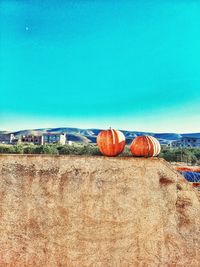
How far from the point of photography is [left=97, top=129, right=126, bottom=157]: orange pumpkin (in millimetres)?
2740

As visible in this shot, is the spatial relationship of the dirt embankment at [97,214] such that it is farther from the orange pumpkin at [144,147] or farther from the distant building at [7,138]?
the distant building at [7,138]

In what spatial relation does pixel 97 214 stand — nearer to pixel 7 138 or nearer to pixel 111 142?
pixel 111 142

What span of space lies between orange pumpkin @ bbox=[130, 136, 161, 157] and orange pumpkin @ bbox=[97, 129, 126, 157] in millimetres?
137

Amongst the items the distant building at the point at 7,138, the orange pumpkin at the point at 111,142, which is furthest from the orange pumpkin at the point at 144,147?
the distant building at the point at 7,138

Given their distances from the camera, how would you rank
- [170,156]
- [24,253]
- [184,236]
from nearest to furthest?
[184,236], [24,253], [170,156]

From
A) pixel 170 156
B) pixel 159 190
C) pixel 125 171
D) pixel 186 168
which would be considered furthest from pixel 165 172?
pixel 170 156

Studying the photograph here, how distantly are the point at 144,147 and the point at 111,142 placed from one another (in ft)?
1.08

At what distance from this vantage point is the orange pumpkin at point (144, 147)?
269cm

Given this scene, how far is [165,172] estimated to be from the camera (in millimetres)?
2484

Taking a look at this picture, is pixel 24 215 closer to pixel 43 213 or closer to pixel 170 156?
pixel 43 213

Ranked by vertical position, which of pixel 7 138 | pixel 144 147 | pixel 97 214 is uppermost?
pixel 7 138

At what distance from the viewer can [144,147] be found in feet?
8.84

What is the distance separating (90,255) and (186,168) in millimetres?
1293

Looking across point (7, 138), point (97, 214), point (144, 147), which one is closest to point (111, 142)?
point (144, 147)
